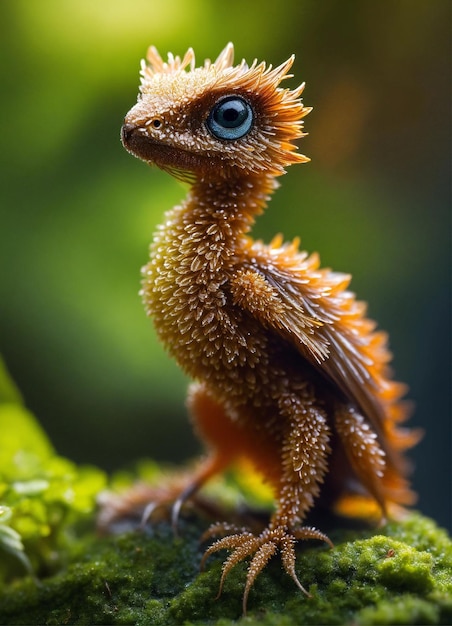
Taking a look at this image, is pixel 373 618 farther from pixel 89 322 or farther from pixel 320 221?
pixel 89 322

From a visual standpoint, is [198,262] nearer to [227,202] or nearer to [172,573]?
[227,202]

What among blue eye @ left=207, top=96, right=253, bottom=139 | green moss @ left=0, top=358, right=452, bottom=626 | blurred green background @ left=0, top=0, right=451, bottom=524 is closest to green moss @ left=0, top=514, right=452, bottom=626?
Result: green moss @ left=0, top=358, right=452, bottom=626

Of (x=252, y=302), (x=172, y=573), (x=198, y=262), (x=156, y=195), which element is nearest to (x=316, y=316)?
(x=252, y=302)

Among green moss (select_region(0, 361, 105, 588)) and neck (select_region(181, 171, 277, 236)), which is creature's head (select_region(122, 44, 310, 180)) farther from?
green moss (select_region(0, 361, 105, 588))

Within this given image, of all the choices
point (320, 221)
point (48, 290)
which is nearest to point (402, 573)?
point (320, 221)

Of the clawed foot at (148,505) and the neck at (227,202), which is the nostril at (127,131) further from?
the clawed foot at (148,505)

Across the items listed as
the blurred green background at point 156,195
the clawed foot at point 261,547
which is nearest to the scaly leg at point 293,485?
the clawed foot at point 261,547

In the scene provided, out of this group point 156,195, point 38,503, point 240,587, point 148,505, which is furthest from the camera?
point 156,195
